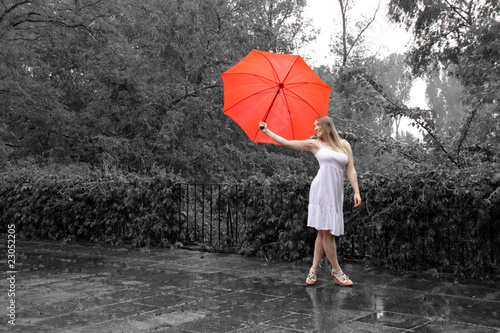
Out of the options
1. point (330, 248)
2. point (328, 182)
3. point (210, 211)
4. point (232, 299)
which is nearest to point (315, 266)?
point (330, 248)

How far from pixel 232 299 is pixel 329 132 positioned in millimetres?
2166

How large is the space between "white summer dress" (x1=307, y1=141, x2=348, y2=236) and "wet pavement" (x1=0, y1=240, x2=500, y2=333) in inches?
29.4

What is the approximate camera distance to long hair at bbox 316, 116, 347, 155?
228 inches

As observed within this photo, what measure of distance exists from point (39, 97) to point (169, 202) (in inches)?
428

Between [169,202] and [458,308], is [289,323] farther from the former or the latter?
[169,202]

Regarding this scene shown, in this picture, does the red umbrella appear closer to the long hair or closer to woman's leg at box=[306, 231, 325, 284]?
the long hair

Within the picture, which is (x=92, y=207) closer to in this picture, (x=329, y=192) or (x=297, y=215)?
(x=297, y=215)

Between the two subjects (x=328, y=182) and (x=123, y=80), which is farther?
(x=123, y=80)

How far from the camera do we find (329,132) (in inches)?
228

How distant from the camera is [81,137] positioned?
18.9m

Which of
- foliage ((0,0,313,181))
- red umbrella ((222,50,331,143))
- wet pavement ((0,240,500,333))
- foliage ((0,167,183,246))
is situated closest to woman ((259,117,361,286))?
red umbrella ((222,50,331,143))

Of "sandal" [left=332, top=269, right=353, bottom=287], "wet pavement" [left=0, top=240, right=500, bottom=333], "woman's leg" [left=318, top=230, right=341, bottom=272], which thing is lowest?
"wet pavement" [left=0, top=240, right=500, bottom=333]

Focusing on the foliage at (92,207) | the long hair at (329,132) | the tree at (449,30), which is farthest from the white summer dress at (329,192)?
the tree at (449,30)

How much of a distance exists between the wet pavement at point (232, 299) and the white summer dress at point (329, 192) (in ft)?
2.45
